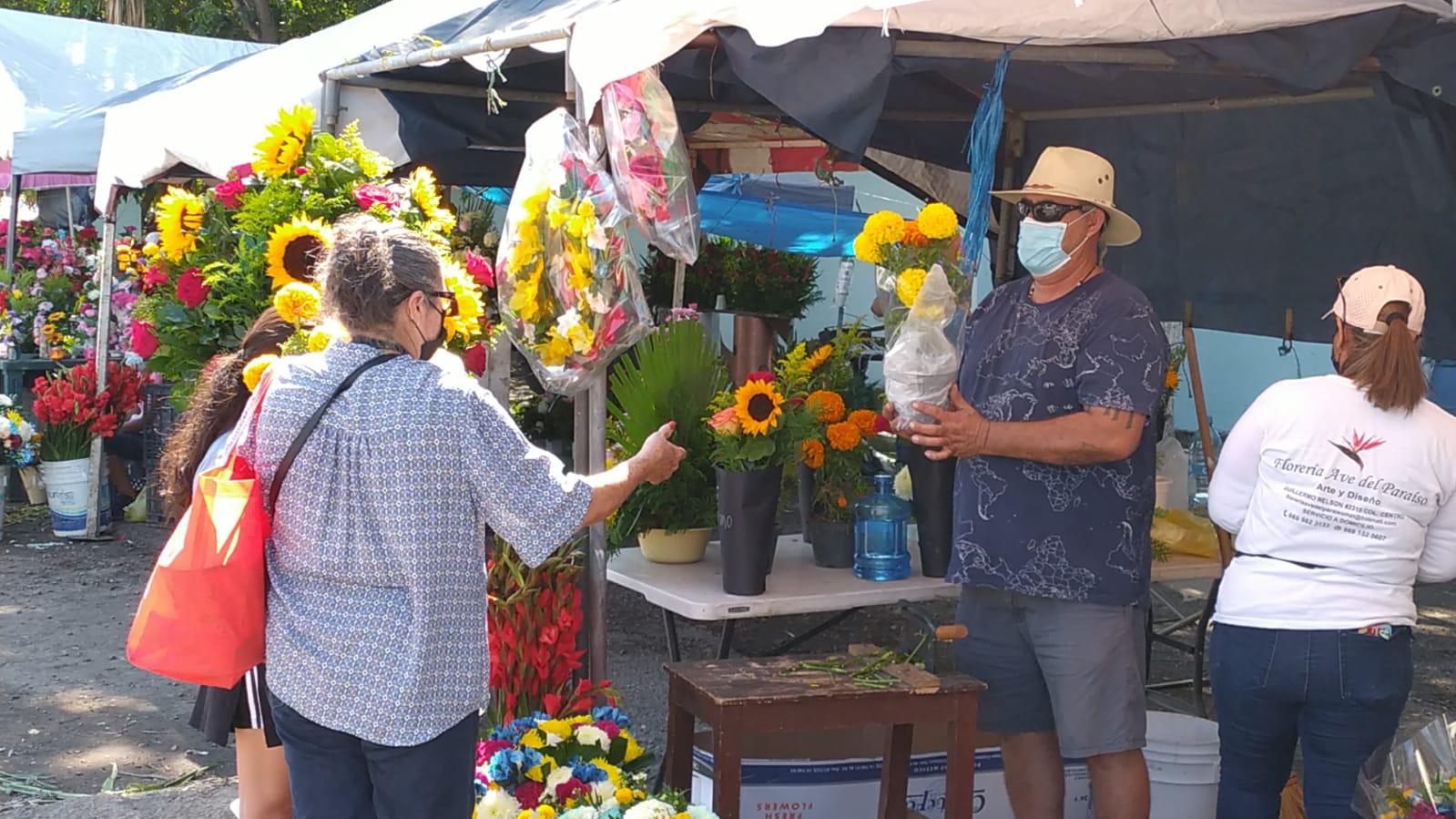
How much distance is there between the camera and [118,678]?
17.5 feet

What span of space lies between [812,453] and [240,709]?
1581 millimetres

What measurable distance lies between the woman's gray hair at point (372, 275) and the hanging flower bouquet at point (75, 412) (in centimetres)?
609

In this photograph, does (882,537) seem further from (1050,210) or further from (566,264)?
(566,264)

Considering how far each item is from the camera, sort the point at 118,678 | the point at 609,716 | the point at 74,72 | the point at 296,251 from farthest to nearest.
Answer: the point at 74,72 → the point at 118,678 → the point at 296,251 → the point at 609,716

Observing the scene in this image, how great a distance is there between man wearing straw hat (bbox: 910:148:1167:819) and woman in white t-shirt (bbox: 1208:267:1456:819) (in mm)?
247

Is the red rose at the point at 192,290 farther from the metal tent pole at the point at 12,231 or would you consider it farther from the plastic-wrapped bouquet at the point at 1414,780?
the metal tent pole at the point at 12,231

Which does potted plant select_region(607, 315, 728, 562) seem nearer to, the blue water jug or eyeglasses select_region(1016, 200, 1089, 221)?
the blue water jug

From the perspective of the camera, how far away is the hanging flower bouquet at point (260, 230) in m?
3.46

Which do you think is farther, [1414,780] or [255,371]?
[255,371]

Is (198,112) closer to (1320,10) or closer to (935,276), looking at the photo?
(935,276)

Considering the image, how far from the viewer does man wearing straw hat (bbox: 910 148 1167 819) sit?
2857mm

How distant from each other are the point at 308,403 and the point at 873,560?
6.40 ft

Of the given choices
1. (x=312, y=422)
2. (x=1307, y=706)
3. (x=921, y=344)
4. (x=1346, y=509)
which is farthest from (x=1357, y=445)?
(x=312, y=422)

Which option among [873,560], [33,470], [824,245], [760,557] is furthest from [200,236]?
[824,245]
